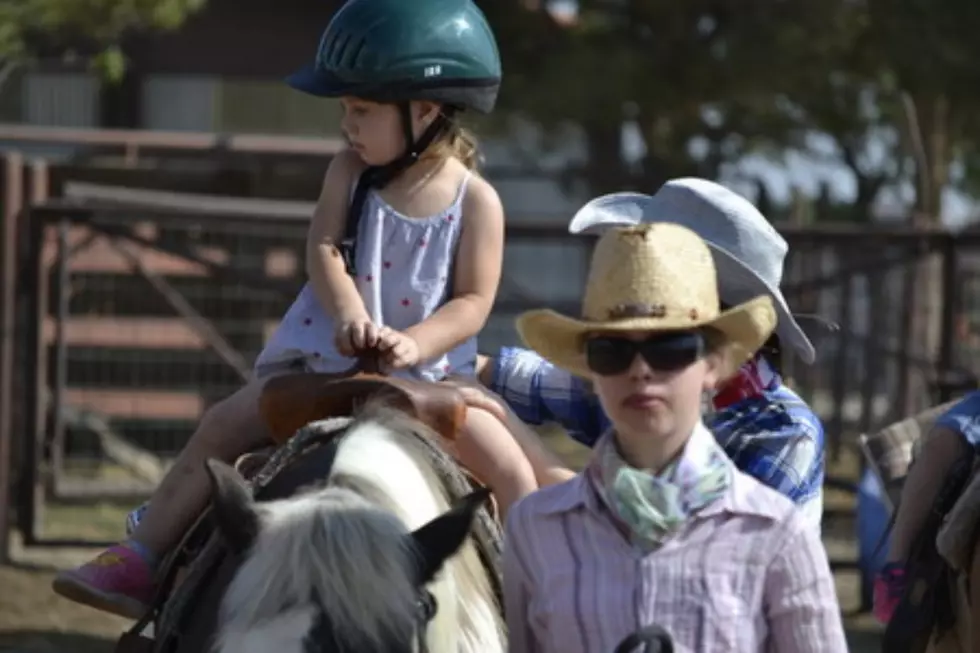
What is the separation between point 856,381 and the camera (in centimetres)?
1595

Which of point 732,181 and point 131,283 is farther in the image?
point 732,181

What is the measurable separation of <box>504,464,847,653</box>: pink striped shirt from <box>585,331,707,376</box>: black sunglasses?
196mm

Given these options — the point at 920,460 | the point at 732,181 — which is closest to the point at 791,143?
the point at 732,181

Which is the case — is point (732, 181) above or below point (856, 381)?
above

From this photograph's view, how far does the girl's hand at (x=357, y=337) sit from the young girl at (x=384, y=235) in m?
0.10

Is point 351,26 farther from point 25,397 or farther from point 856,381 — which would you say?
point 856,381

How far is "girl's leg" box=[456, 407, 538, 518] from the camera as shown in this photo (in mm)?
4133

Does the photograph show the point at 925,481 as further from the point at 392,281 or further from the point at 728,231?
the point at 392,281

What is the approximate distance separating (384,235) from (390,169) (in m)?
0.14

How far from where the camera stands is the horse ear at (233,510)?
10.9 ft

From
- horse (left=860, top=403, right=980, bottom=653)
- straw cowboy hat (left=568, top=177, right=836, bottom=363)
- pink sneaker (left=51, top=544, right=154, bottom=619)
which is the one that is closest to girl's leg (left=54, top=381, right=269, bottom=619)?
pink sneaker (left=51, top=544, right=154, bottom=619)

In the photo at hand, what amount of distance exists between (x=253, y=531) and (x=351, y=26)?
1.38 meters

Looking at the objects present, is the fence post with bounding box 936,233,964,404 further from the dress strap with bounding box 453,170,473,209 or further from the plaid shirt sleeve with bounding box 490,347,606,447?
the dress strap with bounding box 453,170,473,209

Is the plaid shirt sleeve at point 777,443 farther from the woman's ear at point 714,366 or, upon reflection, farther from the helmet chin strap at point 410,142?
the helmet chin strap at point 410,142
